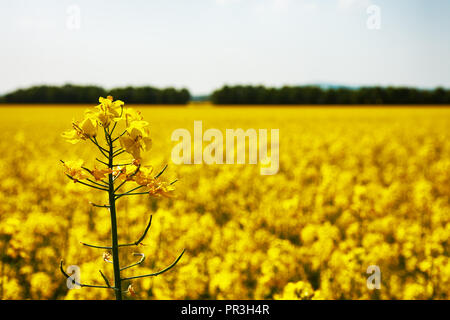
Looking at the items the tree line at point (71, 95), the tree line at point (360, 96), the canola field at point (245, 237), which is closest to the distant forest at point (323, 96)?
the tree line at point (360, 96)

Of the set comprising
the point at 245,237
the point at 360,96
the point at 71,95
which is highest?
the point at 360,96

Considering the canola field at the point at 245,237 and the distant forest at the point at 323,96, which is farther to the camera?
the distant forest at the point at 323,96

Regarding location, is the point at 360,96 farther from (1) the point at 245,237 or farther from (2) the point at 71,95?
(1) the point at 245,237

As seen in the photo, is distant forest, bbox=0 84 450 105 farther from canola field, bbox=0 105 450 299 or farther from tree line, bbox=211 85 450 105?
canola field, bbox=0 105 450 299

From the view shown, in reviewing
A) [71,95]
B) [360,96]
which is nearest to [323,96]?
[360,96]

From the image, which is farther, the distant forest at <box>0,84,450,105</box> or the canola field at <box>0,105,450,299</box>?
the distant forest at <box>0,84,450,105</box>

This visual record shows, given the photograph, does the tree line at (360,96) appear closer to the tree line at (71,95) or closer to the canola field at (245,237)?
the tree line at (71,95)

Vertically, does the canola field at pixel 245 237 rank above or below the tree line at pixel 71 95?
below

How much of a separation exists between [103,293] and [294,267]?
135 cm

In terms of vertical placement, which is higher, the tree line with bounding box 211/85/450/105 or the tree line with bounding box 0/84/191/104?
the tree line with bounding box 211/85/450/105

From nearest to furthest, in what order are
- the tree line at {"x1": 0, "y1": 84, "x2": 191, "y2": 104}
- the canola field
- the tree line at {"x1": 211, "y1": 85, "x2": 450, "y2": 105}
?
the canola field → the tree line at {"x1": 0, "y1": 84, "x2": 191, "y2": 104} → the tree line at {"x1": 211, "y1": 85, "x2": 450, "y2": 105}

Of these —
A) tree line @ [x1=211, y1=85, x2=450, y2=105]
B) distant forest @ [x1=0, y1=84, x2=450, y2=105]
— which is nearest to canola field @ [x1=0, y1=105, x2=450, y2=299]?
distant forest @ [x1=0, y1=84, x2=450, y2=105]

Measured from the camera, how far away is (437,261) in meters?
2.79

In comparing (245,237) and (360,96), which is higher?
(360,96)
